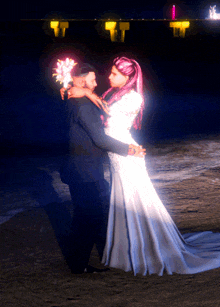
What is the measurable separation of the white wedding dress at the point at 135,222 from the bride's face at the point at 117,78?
0.37ft

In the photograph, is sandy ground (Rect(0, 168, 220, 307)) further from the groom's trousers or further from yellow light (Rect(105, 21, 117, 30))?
yellow light (Rect(105, 21, 117, 30))

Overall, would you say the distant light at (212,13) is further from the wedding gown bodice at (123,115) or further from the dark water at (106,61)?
the wedding gown bodice at (123,115)

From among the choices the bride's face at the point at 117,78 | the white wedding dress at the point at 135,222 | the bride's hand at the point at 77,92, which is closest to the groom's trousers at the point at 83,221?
the white wedding dress at the point at 135,222

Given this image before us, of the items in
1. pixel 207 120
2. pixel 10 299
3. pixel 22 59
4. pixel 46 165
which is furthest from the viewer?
pixel 22 59

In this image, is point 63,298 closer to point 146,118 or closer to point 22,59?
point 146,118

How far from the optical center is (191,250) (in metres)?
3.31

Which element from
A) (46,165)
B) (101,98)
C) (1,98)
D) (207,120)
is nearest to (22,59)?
(1,98)

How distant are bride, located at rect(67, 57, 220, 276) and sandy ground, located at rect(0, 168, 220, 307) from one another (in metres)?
0.10

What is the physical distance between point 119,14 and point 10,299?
1734 cm

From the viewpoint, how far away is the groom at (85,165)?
114 inches

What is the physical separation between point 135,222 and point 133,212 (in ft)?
0.27

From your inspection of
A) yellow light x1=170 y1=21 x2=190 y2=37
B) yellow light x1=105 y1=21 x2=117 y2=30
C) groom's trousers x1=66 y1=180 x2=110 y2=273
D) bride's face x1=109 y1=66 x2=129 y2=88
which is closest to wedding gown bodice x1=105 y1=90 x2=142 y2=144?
bride's face x1=109 y1=66 x2=129 y2=88

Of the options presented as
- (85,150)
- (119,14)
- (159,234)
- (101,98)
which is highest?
(119,14)

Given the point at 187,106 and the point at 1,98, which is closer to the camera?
the point at 187,106
